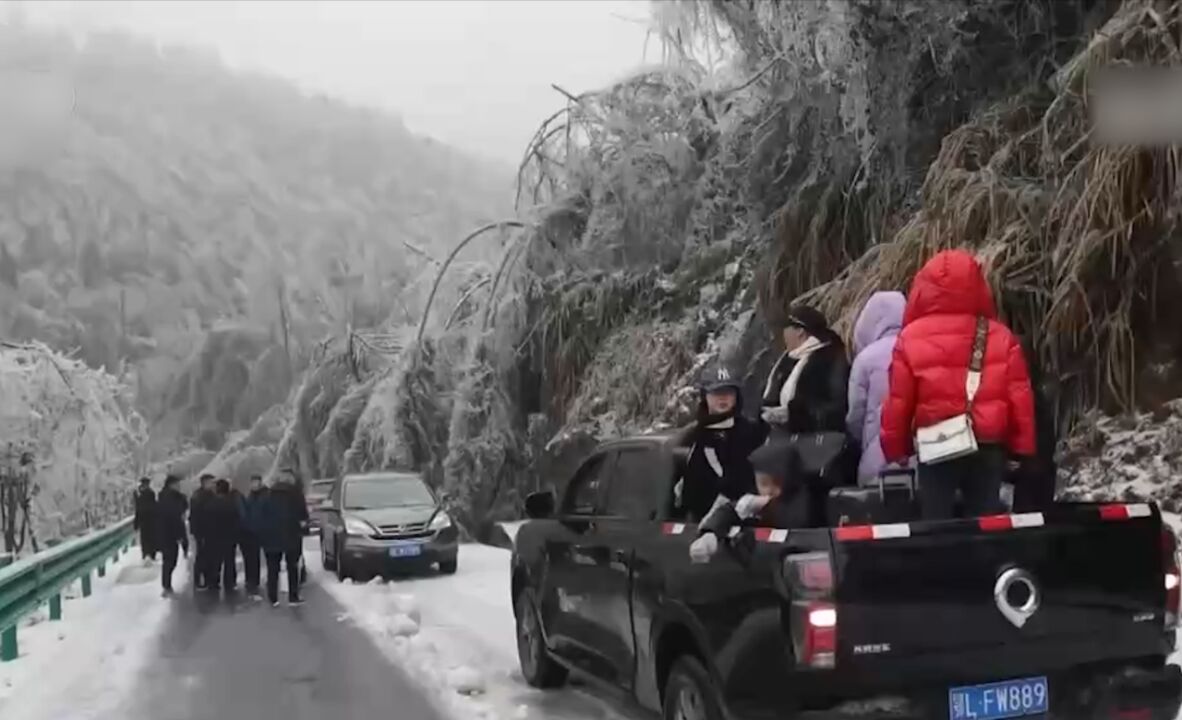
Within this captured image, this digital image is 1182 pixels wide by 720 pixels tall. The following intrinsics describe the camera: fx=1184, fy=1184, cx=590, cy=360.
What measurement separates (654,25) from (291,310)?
67.9 m

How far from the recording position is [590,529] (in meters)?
7.08

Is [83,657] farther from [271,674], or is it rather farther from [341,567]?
[341,567]

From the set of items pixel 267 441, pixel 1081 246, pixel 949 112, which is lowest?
pixel 267 441

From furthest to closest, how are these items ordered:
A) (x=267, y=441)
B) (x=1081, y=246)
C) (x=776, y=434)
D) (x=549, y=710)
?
(x=267, y=441) → (x=1081, y=246) → (x=549, y=710) → (x=776, y=434)

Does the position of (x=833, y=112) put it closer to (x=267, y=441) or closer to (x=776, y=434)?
(x=776, y=434)

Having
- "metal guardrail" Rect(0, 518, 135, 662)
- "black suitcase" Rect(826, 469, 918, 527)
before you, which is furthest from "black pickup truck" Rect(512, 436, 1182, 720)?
"metal guardrail" Rect(0, 518, 135, 662)

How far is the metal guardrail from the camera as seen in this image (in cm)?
1048

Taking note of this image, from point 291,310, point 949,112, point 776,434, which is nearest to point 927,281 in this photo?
point 776,434

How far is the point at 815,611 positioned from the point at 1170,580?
1.76 m

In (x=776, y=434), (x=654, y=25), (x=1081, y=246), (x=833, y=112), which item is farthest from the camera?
(x=654, y=25)

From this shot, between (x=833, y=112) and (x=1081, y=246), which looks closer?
(x=1081, y=246)

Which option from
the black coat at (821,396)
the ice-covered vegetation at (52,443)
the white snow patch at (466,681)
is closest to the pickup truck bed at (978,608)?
the black coat at (821,396)

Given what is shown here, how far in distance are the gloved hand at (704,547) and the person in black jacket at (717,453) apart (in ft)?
2.61

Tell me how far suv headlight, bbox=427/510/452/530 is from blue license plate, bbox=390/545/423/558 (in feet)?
1.52
